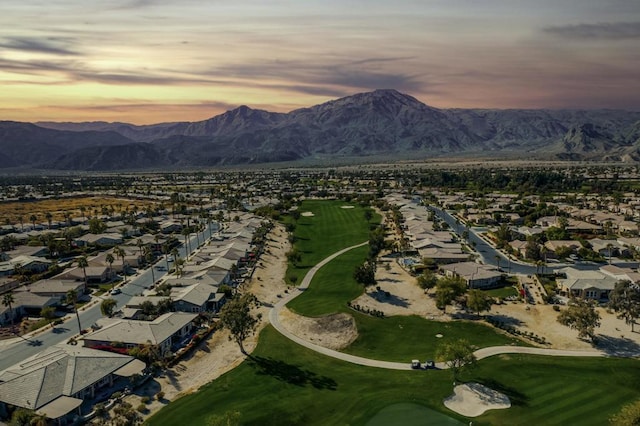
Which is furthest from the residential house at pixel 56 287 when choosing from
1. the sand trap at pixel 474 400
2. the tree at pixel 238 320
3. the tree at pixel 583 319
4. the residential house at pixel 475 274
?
the tree at pixel 583 319

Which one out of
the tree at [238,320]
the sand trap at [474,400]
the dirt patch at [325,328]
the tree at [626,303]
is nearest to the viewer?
the sand trap at [474,400]

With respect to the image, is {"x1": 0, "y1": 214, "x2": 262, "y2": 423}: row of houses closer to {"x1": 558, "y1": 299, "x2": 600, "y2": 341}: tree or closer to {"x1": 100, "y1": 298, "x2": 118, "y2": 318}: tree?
{"x1": 100, "y1": 298, "x2": 118, "y2": 318}: tree

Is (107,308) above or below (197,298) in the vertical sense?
below

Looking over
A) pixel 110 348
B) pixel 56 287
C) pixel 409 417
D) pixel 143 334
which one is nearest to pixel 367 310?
pixel 409 417

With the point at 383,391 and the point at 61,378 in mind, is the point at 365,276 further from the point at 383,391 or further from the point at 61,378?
the point at 61,378

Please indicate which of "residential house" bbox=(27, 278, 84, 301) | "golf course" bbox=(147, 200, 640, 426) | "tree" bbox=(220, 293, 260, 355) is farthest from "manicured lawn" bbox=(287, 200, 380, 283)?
"residential house" bbox=(27, 278, 84, 301)

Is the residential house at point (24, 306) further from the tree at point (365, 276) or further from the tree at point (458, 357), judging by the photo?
the tree at point (458, 357)

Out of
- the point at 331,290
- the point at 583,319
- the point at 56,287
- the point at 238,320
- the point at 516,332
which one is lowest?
the point at 331,290
